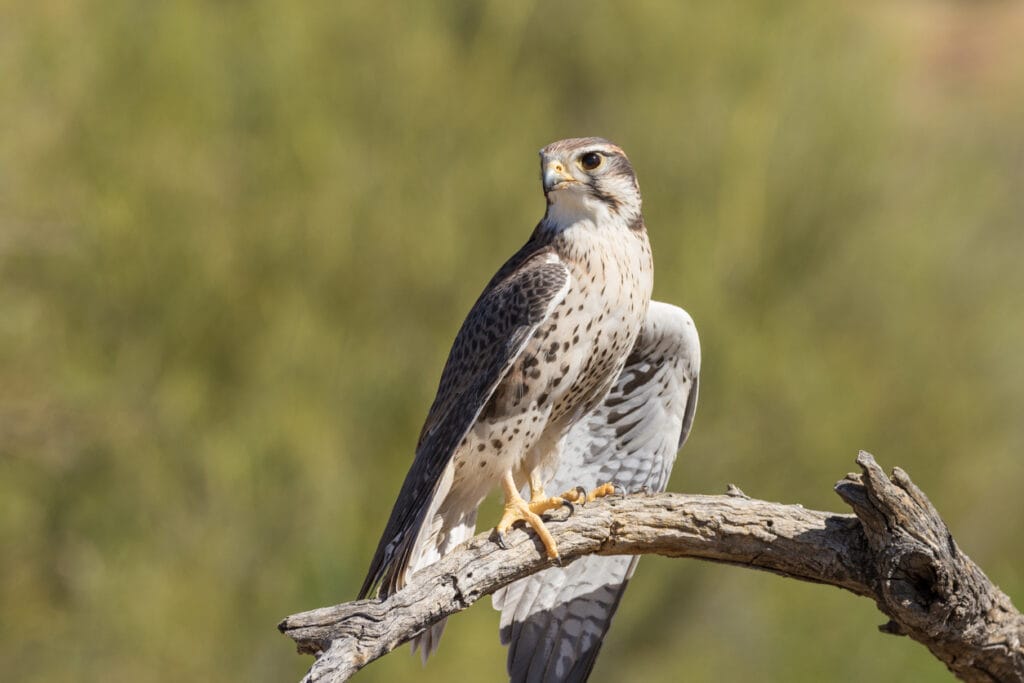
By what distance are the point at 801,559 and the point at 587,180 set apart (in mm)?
1217

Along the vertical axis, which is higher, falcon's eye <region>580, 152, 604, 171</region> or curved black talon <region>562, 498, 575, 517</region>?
falcon's eye <region>580, 152, 604, 171</region>

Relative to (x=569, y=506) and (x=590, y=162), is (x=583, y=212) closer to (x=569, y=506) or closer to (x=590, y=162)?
(x=590, y=162)

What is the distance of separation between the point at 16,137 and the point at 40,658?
3.20 meters

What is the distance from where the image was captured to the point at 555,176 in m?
3.95

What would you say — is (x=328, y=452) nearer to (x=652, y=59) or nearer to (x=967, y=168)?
Answer: (x=652, y=59)

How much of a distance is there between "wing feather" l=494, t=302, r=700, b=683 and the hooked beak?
0.67m

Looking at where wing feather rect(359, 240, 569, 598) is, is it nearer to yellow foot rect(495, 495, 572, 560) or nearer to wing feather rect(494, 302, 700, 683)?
yellow foot rect(495, 495, 572, 560)

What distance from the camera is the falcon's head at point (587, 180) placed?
399 cm

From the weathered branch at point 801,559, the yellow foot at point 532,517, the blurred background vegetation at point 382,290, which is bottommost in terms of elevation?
the weathered branch at point 801,559

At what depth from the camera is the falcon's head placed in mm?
3992

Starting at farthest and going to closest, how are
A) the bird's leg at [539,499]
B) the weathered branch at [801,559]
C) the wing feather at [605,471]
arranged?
the wing feather at [605,471], the bird's leg at [539,499], the weathered branch at [801,559]

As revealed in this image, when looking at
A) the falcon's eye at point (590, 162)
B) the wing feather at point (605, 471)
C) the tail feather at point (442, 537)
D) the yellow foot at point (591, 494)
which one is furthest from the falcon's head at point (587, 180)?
the tail feather at point (442, 537)

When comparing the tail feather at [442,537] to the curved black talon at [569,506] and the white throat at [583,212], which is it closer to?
the curved black talon at [569,506]

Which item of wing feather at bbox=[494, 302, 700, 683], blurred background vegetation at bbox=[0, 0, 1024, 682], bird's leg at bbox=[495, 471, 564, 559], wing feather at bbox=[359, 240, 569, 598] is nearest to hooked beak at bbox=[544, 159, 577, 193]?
wing feather at bbox=[359, 240, 569, 598]
